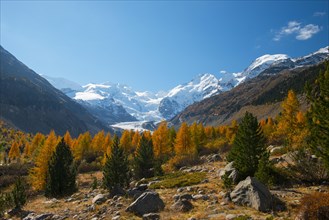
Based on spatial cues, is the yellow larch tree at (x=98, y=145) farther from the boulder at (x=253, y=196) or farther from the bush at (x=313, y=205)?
the bush at (x=313, y=205)

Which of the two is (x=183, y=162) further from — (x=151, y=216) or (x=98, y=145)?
(x=98, y=145)

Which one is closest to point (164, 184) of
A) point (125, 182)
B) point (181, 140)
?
point (125, 182)

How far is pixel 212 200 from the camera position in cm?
2155

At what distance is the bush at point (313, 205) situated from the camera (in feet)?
48.2

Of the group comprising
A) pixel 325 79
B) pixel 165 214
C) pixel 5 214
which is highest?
pixel 325 79

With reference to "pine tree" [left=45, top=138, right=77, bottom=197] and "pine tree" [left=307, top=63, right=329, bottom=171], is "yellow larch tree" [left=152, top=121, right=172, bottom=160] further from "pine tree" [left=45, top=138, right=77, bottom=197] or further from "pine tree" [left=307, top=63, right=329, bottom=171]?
"pine tree" [left=307, top=63, right=329, bottom=171]

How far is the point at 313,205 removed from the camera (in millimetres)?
14969

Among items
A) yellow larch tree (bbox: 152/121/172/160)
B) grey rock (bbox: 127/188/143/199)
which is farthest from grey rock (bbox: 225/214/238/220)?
yellow larch tree (bbox: 152/121/172/160)

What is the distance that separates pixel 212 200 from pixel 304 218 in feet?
24.7

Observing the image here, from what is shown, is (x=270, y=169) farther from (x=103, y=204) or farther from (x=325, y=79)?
(x=103, y=204)

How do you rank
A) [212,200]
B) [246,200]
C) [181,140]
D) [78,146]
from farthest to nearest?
[78,146]
[181,140]
[212,200]
[246,200]

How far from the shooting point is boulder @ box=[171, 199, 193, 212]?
65.7 feet

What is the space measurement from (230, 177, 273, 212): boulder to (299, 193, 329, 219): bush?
2.81m

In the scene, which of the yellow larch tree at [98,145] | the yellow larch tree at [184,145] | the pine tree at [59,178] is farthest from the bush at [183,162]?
the yellow larch tree at [98,145]
